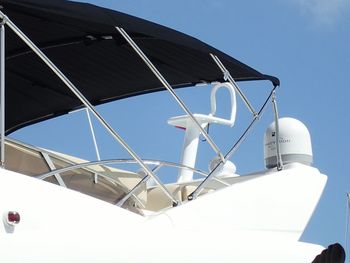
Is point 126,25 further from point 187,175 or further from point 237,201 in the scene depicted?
point 187,175

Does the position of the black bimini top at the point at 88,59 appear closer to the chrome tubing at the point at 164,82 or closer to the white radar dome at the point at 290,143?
the chrome tubing at the point at 164,82

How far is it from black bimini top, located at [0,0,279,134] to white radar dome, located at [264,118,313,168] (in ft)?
3.26

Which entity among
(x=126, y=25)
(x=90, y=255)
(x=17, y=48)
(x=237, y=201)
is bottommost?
(x=90, y=255)

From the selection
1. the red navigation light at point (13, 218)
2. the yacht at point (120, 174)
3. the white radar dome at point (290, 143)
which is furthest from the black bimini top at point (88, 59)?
the red navigation light at point (13, 218)

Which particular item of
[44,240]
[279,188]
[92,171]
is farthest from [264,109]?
[44,240]

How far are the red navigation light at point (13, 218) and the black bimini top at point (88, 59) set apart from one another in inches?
45.2

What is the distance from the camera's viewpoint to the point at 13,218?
3521 mm

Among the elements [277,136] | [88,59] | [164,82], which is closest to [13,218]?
[164,82]

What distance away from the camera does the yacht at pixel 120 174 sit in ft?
12.3

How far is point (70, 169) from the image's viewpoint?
4.66m

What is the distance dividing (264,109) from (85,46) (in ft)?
4.74

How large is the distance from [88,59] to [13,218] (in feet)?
7.47

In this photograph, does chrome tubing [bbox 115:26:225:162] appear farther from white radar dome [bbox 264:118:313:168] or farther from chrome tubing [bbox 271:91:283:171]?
white radar dome [bbox 264:118:313:168]

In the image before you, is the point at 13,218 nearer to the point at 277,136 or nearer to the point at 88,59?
the point at 88,59
